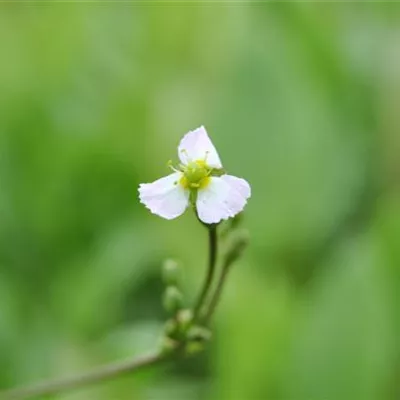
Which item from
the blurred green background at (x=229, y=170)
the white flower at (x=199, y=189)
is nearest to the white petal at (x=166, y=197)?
the white flower at (x=199, y=189)

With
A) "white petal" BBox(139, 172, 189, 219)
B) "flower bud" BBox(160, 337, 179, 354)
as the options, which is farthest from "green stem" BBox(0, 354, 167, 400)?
"white petal" BBox(139, 172, 189, 219)

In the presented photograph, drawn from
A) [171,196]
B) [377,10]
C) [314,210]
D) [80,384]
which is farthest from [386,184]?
[171,196]

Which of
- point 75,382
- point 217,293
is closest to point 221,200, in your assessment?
point 217,293

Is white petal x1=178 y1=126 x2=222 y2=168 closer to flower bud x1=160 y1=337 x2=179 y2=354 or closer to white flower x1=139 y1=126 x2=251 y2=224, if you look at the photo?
white flower x1=139 y1=126 x2=251 y2=224

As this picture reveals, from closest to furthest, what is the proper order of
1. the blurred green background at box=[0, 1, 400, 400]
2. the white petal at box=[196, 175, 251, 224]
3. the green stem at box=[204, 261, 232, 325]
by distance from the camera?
1. the white petal at box=[196, 175, 251, 224]
2. the green stem at box=[204, 261, 232, 325]
3. the blurred green background at box=[0, 1, 400, 400]

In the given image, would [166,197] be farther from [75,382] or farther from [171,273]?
[75,382]

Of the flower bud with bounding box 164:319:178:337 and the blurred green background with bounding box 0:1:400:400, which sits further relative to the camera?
the blurred green background with bounding box 0:1:400:400

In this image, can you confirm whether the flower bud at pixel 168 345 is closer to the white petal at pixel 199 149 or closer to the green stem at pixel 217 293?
the green stem at pixel 217 293
